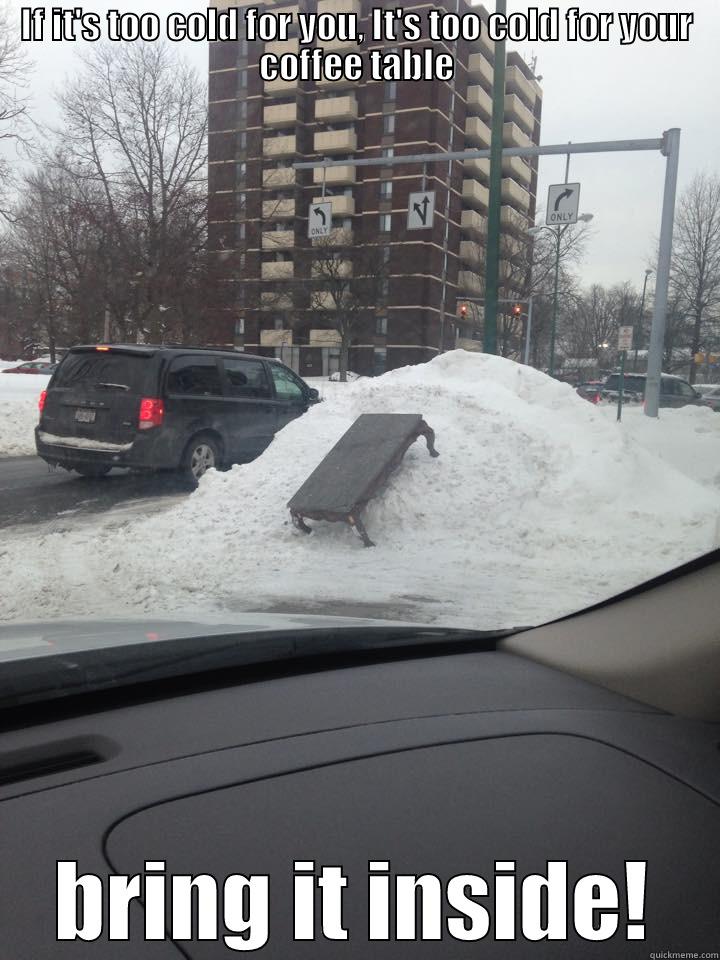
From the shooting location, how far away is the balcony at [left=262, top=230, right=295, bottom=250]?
58.5 feet

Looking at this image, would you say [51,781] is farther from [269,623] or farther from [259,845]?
[269,623]

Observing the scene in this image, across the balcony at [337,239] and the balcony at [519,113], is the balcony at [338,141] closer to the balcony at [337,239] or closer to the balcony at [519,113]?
the balcony at [337,239]

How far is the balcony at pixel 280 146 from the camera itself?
18.6 m

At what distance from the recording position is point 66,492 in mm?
9648

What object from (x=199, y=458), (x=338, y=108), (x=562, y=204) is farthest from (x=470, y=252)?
(x=199, y=458)

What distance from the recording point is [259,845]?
4.36 feet

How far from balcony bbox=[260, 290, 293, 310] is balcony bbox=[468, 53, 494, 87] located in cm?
518

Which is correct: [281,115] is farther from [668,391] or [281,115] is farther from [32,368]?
[32,368]

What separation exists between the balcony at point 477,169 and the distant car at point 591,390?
15.6 ft

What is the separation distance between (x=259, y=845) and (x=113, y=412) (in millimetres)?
8703

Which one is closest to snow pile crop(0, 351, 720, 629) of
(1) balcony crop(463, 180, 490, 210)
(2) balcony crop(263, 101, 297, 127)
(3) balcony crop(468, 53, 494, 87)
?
(1) balcony crop(463, 180, 490, 210)

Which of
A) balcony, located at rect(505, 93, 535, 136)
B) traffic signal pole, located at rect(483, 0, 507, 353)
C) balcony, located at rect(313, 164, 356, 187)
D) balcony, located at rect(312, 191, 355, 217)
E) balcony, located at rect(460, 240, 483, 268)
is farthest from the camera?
balcony, located at rect(313, 164, 356, 187)

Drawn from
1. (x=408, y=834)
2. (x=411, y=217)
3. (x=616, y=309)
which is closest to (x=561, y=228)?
(x=616, y=309)

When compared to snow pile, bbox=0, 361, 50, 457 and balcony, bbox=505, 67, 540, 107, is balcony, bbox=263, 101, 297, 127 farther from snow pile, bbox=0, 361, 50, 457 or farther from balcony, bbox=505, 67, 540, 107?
snow pile, bbox=0, 361, 50, 457
